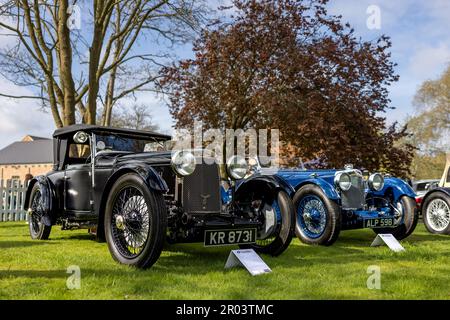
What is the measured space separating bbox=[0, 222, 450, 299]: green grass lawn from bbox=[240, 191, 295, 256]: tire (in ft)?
0.60

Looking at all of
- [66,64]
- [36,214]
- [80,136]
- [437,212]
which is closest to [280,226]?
[80,136]

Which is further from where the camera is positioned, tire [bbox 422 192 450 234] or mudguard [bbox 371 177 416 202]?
tire [bbox 422 192 450 234]

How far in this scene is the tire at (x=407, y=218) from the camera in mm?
7664

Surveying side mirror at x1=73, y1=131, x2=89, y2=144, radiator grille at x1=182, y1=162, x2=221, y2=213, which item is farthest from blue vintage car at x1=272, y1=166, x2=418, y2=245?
side mirror at x1=73, y1=131, x2=89, y2=144

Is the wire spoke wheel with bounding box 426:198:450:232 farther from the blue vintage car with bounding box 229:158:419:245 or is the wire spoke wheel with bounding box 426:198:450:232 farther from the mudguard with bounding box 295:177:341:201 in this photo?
the mudguard with bounding box 295:177:341:201

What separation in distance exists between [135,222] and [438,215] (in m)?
7.46

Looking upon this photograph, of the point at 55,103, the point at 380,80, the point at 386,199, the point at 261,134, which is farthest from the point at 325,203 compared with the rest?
the point at 55,103

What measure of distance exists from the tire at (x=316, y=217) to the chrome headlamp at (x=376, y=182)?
4.07 feet

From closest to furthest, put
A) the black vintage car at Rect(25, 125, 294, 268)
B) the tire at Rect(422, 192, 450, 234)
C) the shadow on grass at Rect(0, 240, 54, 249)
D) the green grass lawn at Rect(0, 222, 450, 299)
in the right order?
the green grass lawn at Rect(0, 222, 450, 299), the black vintage car at Rect(25, 125, 294, 268), the shadow on grass at Rect(0, 240, 54, 249), the tire at Rect(422, 192, 450, 234)

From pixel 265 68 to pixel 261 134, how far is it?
1.79 metres

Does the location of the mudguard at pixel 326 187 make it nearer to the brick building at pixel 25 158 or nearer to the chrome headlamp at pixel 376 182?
the chrome headlamp at pixel 376 182

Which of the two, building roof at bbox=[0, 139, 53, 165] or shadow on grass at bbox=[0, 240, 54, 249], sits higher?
building roof at bbox=[0, 139, 53, 165]

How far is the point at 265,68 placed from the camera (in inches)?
477

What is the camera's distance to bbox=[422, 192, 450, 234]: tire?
9508mm
